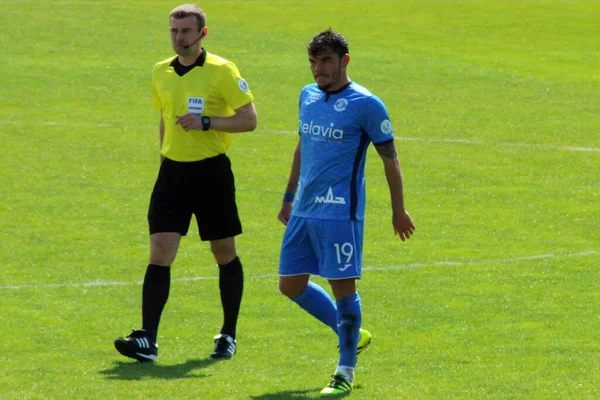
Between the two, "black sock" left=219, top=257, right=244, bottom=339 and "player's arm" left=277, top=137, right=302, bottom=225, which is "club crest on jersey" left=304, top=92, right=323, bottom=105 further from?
"black sock" left=219, top=257, right=244, bottom=339

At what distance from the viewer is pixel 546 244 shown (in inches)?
472

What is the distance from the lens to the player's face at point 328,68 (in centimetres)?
732

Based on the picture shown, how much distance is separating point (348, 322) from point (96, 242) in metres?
5.09

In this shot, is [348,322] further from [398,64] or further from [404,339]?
[398,64]

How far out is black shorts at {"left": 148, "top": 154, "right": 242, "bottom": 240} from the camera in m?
8.41

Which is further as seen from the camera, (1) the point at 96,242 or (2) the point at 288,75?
(2) the point at 288,75

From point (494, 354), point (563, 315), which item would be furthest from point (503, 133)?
point (494, 354)

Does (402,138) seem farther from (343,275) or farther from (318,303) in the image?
(343,275)

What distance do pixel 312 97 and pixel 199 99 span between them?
3.47 feet

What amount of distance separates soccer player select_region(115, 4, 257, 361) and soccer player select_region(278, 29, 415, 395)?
902mm

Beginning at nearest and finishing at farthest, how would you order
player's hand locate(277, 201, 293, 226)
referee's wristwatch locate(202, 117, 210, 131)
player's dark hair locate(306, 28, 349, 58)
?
player's dark hair locate(306, 28, 349, 58) → player's hand locate(277, 201, 293, 226) → referee's wristwatch locate(202, 117, 210, 131)

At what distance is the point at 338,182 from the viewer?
24.3 feet

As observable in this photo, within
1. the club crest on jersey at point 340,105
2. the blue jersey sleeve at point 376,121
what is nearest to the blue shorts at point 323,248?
the blue jersey sleeve at point 376,121

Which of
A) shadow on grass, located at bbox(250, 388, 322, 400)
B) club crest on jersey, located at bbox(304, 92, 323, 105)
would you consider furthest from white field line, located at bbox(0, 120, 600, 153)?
shadow on grass, located at bbox(250, 388, 322, 400)
